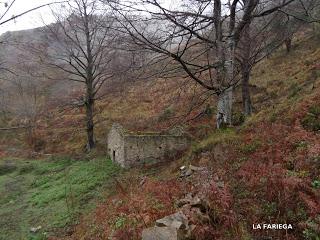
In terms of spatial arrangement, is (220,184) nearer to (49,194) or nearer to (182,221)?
(182,221)

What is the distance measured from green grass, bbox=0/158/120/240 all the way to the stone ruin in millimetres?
801

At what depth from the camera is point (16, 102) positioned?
3300 centimetres

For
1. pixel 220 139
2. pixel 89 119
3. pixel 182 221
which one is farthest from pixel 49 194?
pixel 182 221

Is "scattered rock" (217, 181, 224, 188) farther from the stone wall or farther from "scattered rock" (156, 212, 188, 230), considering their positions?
the stone wall

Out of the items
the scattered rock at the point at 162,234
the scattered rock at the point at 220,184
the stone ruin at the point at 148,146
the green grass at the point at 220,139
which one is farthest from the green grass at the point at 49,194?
the scattered rock at the point at 162,234

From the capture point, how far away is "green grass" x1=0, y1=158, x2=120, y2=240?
34.8ft

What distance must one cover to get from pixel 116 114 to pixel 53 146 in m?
5.73

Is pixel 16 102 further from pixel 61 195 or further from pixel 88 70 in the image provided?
pixel 61 195

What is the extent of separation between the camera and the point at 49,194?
13414 mm

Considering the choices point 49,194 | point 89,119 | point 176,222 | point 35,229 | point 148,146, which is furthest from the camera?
point 89,119

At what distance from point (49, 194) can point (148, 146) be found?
451 cm

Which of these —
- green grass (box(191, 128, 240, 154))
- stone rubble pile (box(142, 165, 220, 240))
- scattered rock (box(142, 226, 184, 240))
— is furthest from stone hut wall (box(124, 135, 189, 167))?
scattered rock (box(142, 226, 184, 240))

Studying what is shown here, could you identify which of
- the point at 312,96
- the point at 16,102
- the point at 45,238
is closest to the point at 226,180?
the point at 312,96

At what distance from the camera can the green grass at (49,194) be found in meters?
10.6
